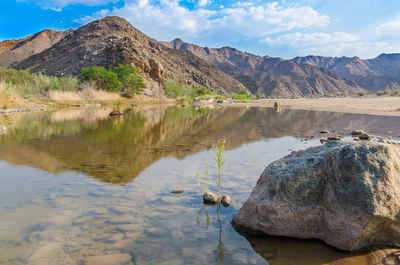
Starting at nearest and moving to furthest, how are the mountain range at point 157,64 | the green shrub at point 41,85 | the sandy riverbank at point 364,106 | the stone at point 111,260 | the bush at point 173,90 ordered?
the stone at point 111,260 < the sandy riverbank at point 364,106 < the green shrub at point 41,85 < the bush at point 173,90 < the mountain range at point 157,64

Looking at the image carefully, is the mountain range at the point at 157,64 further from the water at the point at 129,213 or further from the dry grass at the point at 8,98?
the water at the point at 129,213

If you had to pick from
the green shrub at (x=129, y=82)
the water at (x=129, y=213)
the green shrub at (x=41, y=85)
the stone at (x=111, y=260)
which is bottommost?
the stone at (x=111, y=260)

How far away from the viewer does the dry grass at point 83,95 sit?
31.2 metres

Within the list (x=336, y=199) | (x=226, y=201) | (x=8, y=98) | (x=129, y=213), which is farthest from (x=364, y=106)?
(x=8, y=98)

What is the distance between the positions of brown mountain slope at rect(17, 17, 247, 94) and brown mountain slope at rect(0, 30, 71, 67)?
83.9 meters

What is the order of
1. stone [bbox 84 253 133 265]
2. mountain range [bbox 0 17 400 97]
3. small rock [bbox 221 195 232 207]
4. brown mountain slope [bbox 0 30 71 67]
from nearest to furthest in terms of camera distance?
stone [bbox 84 253 133 265] → small rock [bbox 221 195 232 207] → mountain range [bbox 0 17 400 97] → brown mountain slope [bbox 0 30 71 67]

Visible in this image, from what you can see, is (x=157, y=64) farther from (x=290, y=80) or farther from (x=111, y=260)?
(x=290, y=80)

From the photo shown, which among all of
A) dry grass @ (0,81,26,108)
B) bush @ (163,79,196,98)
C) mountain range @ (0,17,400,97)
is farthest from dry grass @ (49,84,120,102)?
bush @ (163,79,196,98)

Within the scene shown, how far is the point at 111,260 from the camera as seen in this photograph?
2877 millimetres

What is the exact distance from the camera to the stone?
112 inches

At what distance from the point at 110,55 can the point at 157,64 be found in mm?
10419

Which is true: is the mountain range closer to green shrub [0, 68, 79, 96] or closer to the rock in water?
green shrub [0, 68, 79, 96]

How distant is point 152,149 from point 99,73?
37.5 m

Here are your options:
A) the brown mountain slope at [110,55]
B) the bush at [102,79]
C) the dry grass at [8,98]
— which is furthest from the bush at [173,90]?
the dry grass at [8,98]
